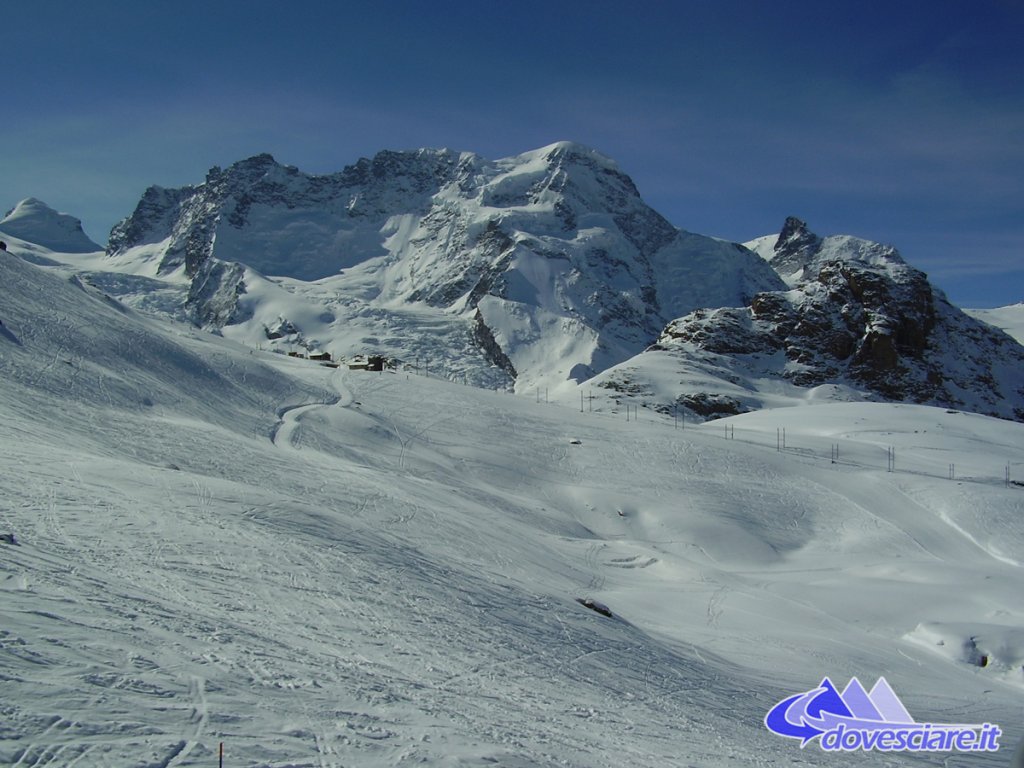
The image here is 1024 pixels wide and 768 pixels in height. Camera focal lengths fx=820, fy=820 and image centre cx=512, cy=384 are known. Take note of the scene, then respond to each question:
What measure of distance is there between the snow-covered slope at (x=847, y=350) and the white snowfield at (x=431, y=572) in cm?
7564

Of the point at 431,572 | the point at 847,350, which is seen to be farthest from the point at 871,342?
the point at 431,572

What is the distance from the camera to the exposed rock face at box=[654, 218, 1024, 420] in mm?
149750

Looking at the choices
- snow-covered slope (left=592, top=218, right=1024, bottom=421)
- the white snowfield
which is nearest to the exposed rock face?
snow-covered slope (left=592, top=218, right=1024, bottom=421)

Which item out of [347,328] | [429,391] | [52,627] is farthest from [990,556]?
[347,328]

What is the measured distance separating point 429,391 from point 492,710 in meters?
53.8

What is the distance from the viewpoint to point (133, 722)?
29.1 feet

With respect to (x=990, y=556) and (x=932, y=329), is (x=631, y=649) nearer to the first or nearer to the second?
(x=990, y=556)

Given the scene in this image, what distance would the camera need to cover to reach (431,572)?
2116 centimetres

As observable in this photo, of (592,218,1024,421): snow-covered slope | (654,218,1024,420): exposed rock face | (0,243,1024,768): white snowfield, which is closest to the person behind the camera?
(0,243,1024,768): white snowfield

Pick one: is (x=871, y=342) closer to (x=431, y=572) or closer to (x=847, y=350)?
(x=847, y=350)

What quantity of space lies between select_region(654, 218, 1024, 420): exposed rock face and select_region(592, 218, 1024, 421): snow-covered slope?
197 millimetres

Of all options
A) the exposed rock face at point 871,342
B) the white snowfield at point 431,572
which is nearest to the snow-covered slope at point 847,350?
the exposed rock face at point 871,342

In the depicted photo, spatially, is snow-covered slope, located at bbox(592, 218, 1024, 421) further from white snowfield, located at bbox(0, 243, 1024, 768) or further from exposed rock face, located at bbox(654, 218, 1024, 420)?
white snowfield, located at bbox(0, 243, 1024, 768)

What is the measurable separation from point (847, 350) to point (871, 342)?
4.42m
